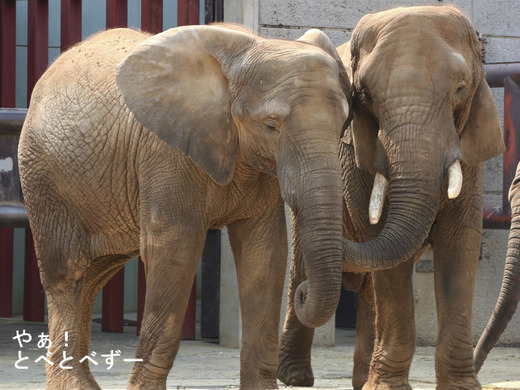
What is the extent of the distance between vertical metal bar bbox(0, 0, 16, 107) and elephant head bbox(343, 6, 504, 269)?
15.0 ft

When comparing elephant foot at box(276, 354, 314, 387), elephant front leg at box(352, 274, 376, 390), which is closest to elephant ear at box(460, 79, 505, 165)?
elephant front leg at box(352, 274, 376, 390)

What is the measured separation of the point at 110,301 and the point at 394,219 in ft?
15.0

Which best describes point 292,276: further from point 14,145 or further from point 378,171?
point 14,145

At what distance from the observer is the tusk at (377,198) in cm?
598

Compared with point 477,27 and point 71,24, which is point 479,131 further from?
point 71,24

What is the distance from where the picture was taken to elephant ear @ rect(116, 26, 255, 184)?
5.75 m

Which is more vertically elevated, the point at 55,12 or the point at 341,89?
the point at 341,89

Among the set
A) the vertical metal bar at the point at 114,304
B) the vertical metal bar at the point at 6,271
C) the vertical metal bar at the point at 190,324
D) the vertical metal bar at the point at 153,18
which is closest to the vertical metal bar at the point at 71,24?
the vertical metal bar at the point at 153,18

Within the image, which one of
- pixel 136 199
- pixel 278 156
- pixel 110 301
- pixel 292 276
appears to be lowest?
pixel 110 301

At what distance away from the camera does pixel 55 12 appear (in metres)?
11.8

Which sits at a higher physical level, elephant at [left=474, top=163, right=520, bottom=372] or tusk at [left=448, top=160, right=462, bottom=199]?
tusk at [left=448, top=160, right=462, bottom=199]

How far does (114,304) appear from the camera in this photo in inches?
394

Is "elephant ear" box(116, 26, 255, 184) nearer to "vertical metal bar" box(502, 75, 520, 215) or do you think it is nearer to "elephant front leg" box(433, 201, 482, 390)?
"elephant front leg" box(433, 201, 482, 390)

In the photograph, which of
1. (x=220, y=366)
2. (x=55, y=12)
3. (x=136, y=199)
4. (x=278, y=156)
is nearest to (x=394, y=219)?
(x=278, y=156)
